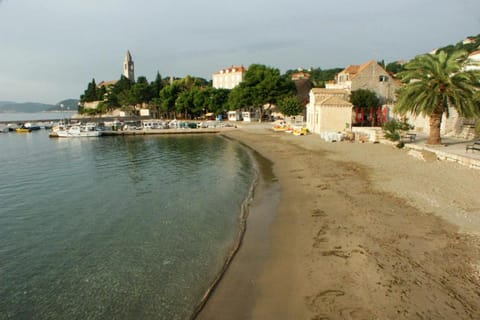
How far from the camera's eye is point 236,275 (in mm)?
8820

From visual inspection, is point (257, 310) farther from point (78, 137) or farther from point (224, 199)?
point (78, 137)

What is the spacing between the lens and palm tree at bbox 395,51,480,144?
23.1 meters

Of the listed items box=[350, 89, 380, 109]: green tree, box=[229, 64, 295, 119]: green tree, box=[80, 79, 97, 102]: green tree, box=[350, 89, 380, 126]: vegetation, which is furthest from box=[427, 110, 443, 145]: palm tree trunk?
box=[80, 79, 97, 102]: green tree

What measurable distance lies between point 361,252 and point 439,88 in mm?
20499

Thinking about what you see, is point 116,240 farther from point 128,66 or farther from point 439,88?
point 128,66

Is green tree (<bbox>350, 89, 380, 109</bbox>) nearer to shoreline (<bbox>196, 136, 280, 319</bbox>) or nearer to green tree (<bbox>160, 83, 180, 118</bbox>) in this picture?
shoreline (<bbox>196, 136, 280, 319</bbox>)

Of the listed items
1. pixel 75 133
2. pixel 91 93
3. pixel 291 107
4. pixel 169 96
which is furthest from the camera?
pixel 91 93

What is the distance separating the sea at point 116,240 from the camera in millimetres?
8141

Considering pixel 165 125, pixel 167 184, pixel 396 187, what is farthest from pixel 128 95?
pixel 396 187

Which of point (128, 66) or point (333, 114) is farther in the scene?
point (128, 66)

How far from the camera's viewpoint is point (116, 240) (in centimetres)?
1201

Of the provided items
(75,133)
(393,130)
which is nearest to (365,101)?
(393,130)

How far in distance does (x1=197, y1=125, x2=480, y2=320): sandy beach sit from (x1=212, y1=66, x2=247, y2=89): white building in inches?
4151

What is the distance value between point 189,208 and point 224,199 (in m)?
2.19
